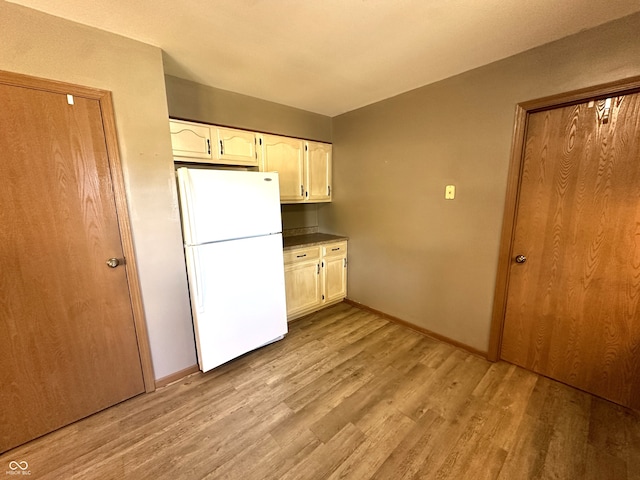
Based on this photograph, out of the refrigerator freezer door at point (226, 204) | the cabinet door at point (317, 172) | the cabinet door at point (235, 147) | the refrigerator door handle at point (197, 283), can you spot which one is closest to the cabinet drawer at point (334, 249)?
the cabinet door at point (317, 172)

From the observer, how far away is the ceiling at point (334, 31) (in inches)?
52.1

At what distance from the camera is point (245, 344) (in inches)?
86.2

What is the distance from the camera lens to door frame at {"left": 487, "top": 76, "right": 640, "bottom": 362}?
152 cm

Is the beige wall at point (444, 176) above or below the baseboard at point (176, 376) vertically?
above

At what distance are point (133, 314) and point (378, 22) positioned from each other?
2.38 metres

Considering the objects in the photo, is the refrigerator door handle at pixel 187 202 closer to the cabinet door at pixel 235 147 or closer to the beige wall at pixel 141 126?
the beige wall at pixel 141 126

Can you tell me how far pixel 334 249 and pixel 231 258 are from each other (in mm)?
1444

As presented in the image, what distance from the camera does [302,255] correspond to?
2.84 meters

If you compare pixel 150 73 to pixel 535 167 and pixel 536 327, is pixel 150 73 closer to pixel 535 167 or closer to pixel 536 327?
pixel 535 167

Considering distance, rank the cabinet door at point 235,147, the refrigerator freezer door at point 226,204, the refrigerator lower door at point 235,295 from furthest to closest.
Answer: the cabinet door at point 235,147 < the refrigerator lower door at point 235,295 < the refrigerator freezer door at point 226,204

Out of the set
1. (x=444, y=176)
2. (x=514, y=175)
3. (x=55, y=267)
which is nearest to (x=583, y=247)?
(x=514, y=175)

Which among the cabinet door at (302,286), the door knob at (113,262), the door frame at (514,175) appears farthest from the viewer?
the cabinet door at (302,286)

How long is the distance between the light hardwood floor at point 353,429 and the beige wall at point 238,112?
2.19 metres

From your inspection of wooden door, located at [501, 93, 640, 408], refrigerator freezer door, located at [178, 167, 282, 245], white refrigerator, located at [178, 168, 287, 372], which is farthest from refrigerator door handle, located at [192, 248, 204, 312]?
wooden door, located at [501, 93, 640, 408]
